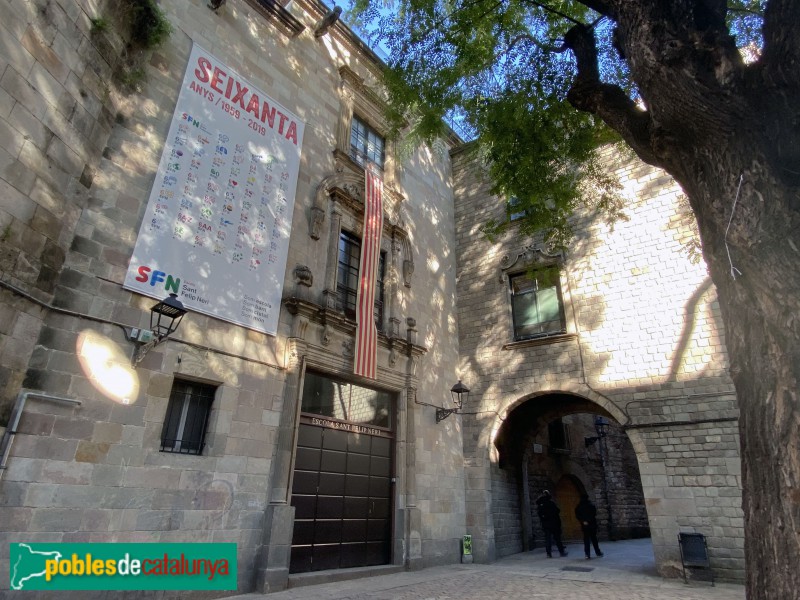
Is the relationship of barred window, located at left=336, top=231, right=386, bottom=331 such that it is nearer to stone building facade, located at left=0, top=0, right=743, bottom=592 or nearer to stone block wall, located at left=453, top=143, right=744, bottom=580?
stone building facade, located at left=0, top=0, right=743, bottom=592

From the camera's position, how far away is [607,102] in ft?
15.9

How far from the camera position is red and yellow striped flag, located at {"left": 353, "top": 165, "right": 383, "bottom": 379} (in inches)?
341

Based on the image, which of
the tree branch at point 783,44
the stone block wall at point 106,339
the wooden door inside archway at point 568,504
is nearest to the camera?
the tree branch at point 783,44

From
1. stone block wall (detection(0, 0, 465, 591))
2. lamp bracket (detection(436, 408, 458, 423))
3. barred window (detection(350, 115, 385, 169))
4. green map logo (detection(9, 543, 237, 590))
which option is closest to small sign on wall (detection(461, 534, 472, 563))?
stone block wall (detection(0, 0, 465, 591))

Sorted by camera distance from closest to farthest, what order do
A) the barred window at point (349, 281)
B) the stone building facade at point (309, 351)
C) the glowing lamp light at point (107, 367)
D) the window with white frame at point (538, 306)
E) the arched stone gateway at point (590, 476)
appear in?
the stone building facade at point (309, 351) < the glowing lamp light at point (107, 367) < the arched stone gateway at point (590, 476) < the barred window at point (349, 281) < the window with white frame at point (538, 306)

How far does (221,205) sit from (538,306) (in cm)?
756

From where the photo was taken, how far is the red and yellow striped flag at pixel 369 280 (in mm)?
8656

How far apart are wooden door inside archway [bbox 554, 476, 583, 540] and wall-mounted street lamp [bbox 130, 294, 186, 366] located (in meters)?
13.3

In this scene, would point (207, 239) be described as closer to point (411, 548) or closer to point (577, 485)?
point (411, 548)

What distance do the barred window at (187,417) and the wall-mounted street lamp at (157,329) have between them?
735 millimetres

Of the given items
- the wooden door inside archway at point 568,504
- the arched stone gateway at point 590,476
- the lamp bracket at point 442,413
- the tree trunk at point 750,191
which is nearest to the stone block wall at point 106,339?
the lamp bracket at point 442,413

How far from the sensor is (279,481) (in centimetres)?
692

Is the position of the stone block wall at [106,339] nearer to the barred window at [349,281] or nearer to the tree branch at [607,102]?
the barred window at [349,281]

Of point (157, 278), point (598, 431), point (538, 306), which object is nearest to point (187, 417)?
point (157, 278)
